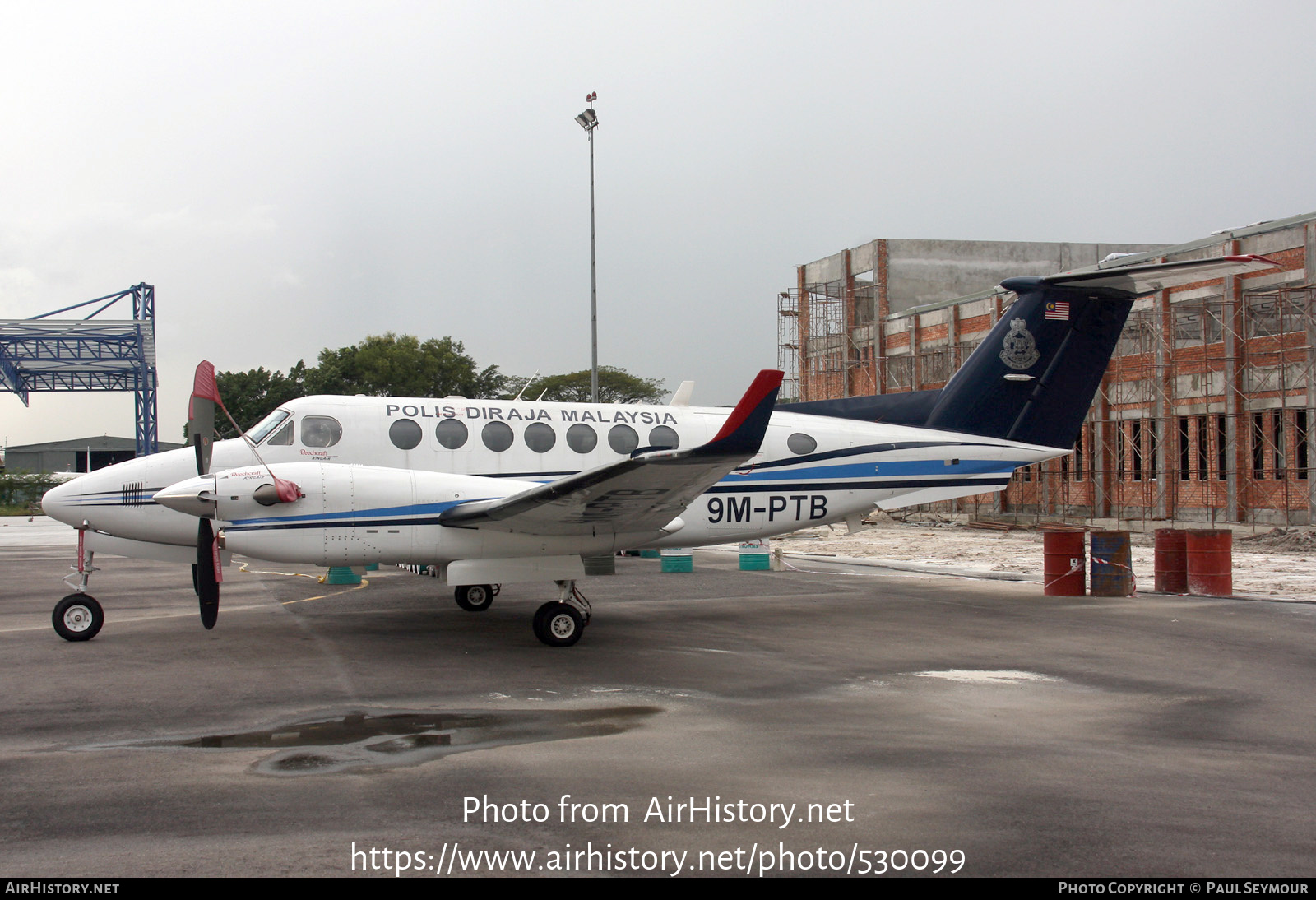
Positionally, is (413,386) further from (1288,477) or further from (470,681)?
(470,681)

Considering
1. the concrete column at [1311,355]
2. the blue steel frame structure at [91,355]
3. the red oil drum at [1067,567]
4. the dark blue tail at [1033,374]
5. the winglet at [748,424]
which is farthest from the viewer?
the blue steel frame structure at [91,355]

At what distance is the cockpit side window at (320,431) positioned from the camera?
420 inches

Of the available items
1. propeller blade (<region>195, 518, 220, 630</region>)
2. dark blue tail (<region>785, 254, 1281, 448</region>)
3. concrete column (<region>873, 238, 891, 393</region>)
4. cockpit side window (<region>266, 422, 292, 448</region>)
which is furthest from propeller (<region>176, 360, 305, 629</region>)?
concrete column (<region>873, 238, 891, 393</region>)

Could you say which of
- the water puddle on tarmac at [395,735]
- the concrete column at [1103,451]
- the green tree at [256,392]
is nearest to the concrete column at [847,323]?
the concrete column at [1103,451]

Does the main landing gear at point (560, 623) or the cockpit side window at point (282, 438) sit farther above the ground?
the cockpit side window at point (282, 438)

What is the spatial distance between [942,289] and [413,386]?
2599 centimetres

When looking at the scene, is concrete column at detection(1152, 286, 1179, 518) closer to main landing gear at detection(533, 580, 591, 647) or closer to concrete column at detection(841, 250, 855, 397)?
concrete column at detection(841, 250, 855, 397)

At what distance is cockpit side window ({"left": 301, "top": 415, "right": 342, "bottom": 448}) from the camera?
10.7 m

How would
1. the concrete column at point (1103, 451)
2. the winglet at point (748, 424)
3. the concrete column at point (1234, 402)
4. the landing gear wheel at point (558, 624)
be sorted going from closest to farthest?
the winglet at point (748, 424) < the landing gear wheel at point (558, 624) < the concrete column at point (1234, 402) < the concrete column at point (1103, 451)

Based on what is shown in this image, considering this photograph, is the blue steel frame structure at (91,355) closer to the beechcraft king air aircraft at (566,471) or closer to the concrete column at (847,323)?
the concrete column at (847,323)

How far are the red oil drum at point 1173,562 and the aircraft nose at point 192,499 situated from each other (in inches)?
513

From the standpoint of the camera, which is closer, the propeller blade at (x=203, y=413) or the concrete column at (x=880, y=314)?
the propeller blade at (x=203, y=413)

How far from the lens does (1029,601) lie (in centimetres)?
1345

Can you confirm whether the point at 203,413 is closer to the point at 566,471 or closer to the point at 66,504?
the point at 66,504
